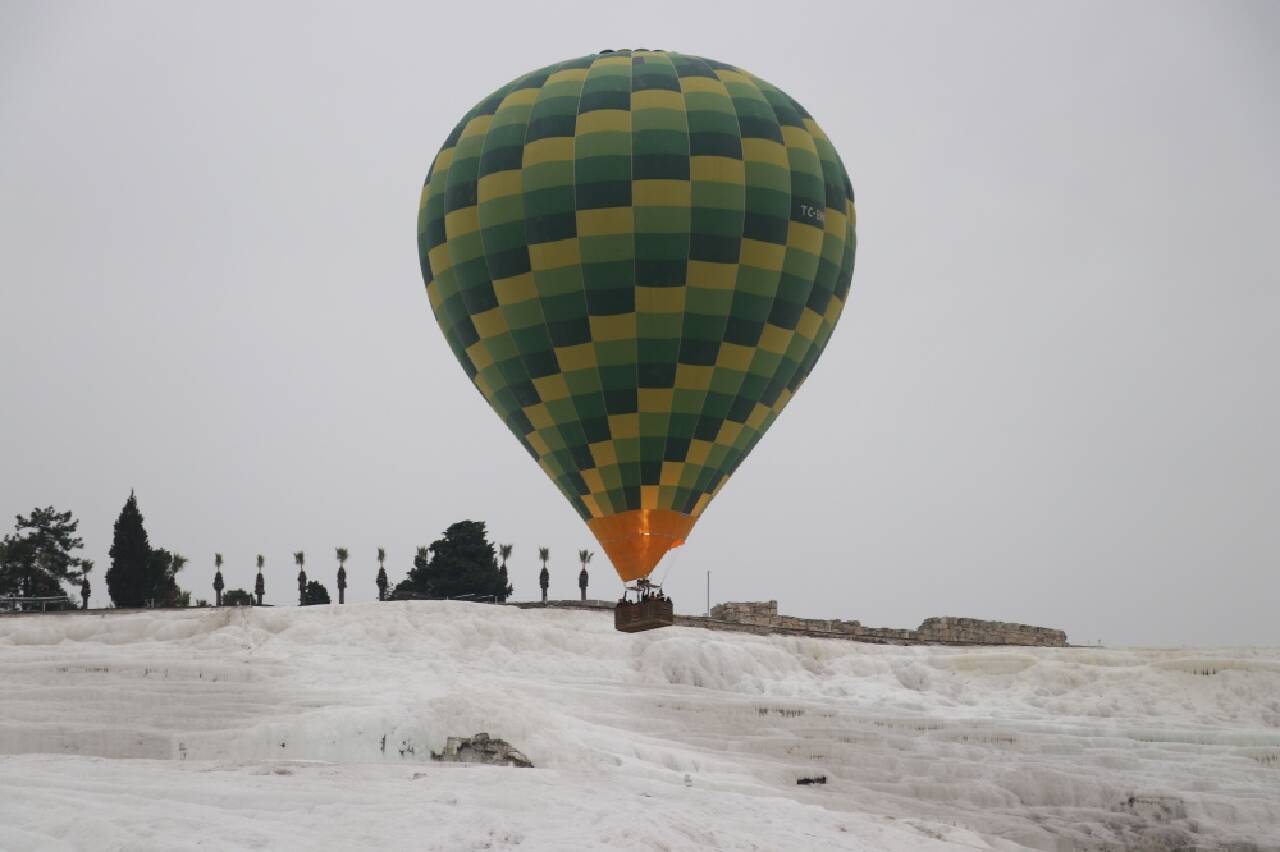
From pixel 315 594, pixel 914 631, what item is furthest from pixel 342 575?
pixel 914 631

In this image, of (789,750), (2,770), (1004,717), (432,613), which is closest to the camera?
(2,770)

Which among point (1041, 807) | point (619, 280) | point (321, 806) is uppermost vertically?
point (619, 280)

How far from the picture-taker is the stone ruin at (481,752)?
25062mm

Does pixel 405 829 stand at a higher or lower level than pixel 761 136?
lower

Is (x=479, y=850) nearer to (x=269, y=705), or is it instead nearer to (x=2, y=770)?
(x=2, y=770)

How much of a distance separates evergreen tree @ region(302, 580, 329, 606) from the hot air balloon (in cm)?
6023

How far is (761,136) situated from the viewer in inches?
1056

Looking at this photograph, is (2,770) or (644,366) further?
(644,366)

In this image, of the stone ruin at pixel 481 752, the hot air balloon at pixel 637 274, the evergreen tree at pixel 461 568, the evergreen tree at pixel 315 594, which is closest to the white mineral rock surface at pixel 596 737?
the stone ruin at pixel 481 752

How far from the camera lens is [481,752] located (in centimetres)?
2523

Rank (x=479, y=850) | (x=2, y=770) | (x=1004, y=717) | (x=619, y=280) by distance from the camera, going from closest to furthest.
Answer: (x=479, y=850)
(x=2, y=770)
(x=619, y=280)
(x=1004, y=717)

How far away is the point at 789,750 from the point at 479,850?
18793 millimetres

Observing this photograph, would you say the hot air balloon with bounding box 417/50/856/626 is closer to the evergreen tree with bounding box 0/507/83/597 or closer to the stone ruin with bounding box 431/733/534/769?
the stone ruin with bounding box 431/733/534/769

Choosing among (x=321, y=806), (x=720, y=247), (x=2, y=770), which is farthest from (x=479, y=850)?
(x=720, y=247)
